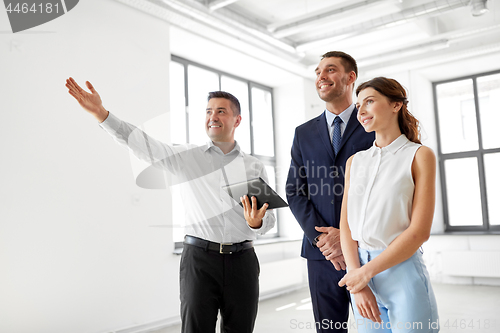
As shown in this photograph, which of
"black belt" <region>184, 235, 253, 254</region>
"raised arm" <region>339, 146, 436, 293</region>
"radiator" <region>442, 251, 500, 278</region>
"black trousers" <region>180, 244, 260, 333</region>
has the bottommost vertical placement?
"radiator" <region>442, 251, 500, 278</region>

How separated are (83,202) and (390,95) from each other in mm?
2999

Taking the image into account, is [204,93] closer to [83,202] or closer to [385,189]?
[83,202]

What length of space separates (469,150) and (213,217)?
245 inches

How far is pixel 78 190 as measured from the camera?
3.62 metres

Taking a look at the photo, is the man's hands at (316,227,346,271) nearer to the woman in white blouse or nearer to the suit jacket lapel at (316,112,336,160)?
the woman in white blouse

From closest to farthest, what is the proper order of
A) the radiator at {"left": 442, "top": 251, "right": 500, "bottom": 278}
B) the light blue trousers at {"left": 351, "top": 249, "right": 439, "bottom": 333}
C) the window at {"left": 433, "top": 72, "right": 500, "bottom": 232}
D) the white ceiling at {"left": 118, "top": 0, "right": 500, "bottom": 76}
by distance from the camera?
the light blue trousers at {"left": 351, "top": 249, "right": 439, "bottom": 333}, the white ceiling at {"left": 118, "top": 0, "right": 500, "bottom": 76}, the radiator at {"left": 442, "top": 251, "right": 500, "bottom": 278}, the window at {"left": 433, "top": 72, "right": 500, "bottom": 232}

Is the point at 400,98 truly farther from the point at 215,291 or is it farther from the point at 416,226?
→ the point at 215,291

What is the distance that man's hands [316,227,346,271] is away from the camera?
1.76 m

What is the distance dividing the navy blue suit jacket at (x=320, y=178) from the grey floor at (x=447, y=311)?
2.54 meters

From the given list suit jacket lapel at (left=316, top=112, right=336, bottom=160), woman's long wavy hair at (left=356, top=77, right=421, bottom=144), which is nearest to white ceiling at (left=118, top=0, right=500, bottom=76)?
suit jacket lapel at (left=316, top=112, right=336, bottom=160)

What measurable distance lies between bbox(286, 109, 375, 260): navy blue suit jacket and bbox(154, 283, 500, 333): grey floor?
8.32 ft

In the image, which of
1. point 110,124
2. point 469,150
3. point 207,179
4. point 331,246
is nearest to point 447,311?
point 469,150

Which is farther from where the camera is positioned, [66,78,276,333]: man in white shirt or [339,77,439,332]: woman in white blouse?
[66,78,276,333]: man in white shirt

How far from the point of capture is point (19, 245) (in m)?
3.21
